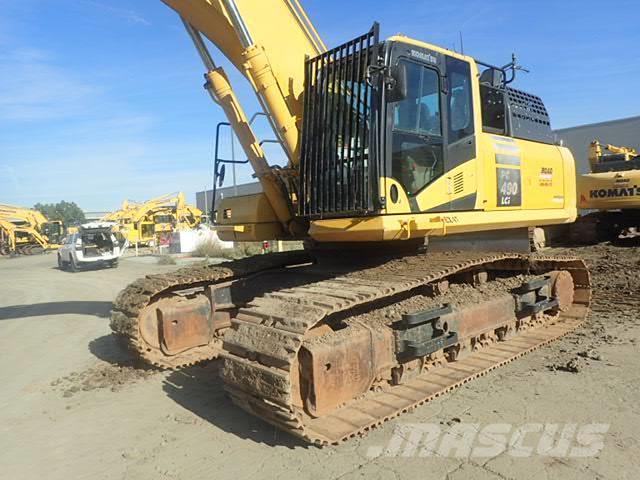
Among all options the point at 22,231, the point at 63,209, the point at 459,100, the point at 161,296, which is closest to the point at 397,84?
the point at 459,100

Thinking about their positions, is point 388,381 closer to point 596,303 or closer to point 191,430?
point 191,430

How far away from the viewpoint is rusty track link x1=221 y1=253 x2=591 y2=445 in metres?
3.76

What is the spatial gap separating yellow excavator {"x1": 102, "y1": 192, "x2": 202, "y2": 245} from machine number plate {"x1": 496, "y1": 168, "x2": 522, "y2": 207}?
2838 cm

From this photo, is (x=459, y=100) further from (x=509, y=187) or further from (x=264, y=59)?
(x=264, y=59)

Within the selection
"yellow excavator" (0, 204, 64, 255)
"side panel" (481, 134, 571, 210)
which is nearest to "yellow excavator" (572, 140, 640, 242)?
"side panel" (481, 134, 571, 210)

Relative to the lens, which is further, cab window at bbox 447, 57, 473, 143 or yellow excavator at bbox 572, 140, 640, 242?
yellow excavator at bbox 572, 140, 640, 242

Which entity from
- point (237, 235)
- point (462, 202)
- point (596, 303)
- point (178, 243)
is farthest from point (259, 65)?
point (178, 243)

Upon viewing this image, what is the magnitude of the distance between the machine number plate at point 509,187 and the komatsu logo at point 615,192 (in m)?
6.02

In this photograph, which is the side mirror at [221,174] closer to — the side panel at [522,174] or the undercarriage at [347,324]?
the undercarriage at [347,324]

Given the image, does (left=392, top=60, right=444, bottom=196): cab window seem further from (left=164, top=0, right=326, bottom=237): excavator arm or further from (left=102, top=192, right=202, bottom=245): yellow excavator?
(left=102, top=192, right=202, bottom=245): yellow excavator

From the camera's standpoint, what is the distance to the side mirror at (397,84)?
14.7ft

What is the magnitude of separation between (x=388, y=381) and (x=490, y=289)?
75.0 inches

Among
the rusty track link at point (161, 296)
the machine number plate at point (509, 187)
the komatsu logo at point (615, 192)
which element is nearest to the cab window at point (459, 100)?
the machine number plate at point (509, 187)

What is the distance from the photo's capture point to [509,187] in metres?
5.98
